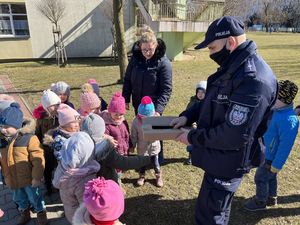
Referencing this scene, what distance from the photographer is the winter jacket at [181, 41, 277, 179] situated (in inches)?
79.4

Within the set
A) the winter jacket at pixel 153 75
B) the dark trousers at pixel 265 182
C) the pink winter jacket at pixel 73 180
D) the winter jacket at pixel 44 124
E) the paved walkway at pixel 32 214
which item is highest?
the winter jacket at pixel 153 75

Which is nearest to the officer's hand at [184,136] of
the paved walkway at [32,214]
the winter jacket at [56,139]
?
the winter jacket at [56,139]

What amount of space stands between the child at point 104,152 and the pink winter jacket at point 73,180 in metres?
0.15

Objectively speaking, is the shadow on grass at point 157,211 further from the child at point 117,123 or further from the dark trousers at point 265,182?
the dark trousers at point 265,182

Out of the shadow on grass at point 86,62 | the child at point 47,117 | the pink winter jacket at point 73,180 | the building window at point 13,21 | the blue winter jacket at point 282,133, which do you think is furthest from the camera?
the building window at point 13,21

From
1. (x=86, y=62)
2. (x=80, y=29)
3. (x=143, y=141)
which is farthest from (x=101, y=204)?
(x=80, y=29)

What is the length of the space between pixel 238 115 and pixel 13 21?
16524 mm

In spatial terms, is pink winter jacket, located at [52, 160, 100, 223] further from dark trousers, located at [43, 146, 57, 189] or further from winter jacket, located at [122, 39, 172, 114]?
winter jacket, located at [122, 39, 172, 114]

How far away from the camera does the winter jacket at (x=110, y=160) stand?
9.10 feet

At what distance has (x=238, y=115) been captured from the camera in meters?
2.02

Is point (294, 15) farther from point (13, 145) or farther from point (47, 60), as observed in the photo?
point (13, 145)

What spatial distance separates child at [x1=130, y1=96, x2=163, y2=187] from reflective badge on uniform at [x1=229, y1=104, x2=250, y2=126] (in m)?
1.66

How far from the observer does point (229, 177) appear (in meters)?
2.37

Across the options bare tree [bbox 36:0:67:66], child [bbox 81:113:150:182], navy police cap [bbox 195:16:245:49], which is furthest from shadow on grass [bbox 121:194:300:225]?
bare tree [bbox 36:0:67:66]
